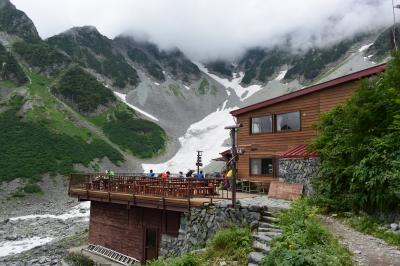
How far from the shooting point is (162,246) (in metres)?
19.0

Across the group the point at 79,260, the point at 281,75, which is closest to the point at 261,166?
the point at 79,260

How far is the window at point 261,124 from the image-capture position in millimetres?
24453

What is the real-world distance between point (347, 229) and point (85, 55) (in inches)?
5559

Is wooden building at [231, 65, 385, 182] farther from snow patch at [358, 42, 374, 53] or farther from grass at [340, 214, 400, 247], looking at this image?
snow patch at [358, 42, 374, 53]

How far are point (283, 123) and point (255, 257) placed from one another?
14623 mm

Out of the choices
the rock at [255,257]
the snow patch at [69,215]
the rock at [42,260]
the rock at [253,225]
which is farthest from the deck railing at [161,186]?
the snow patch at [69,215]

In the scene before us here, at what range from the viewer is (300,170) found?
18766mm

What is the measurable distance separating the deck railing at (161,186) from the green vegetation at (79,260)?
4.27 m

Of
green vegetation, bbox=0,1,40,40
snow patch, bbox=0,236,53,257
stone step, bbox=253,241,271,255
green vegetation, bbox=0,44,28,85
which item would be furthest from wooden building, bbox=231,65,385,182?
green vegetation, bbox=0,1,40,40

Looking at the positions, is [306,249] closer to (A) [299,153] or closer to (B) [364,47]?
(A) [299,153]

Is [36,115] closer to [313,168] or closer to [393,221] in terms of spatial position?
[313,168]

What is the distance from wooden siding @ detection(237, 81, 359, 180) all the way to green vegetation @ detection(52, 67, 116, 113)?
262 ft

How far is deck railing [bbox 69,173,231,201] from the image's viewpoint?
1766cm

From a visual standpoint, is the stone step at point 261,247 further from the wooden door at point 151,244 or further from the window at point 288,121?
the window at point 288,121
